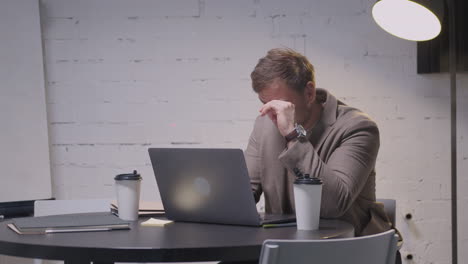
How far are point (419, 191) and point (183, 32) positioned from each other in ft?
4.60

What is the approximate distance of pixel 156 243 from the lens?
5.05 feet

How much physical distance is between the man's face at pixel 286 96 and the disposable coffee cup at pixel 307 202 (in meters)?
0.58

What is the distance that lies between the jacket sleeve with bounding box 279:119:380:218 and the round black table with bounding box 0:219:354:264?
15 centimetres

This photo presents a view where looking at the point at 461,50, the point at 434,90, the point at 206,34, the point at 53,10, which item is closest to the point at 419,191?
the point at 434,90

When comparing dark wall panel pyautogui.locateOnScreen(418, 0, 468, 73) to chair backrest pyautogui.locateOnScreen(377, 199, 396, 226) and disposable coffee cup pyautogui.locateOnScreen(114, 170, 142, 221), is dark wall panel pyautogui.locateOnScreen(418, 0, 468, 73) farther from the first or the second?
disposable coffee cup pyautogui.locateOnScreen(114, 170, 142, 221)

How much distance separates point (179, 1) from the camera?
3346 mm

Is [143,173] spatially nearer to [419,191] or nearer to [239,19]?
[239,19]

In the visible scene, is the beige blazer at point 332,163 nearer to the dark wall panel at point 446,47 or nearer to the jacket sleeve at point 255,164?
the jacket sleeve at point 255,164

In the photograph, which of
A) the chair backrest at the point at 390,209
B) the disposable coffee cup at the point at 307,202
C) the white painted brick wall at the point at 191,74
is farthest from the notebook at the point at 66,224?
the white painted brick wall at the point at 191,74

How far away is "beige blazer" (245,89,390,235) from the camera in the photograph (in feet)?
6.55

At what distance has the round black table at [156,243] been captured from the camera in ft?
4.82

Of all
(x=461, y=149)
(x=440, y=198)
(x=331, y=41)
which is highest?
(x=331, y=41)

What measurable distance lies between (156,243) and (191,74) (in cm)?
189

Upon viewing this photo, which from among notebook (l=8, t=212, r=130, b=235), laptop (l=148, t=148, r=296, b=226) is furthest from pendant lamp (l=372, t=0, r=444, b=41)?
notebook (l=8, t=212, r=130, b=235)
